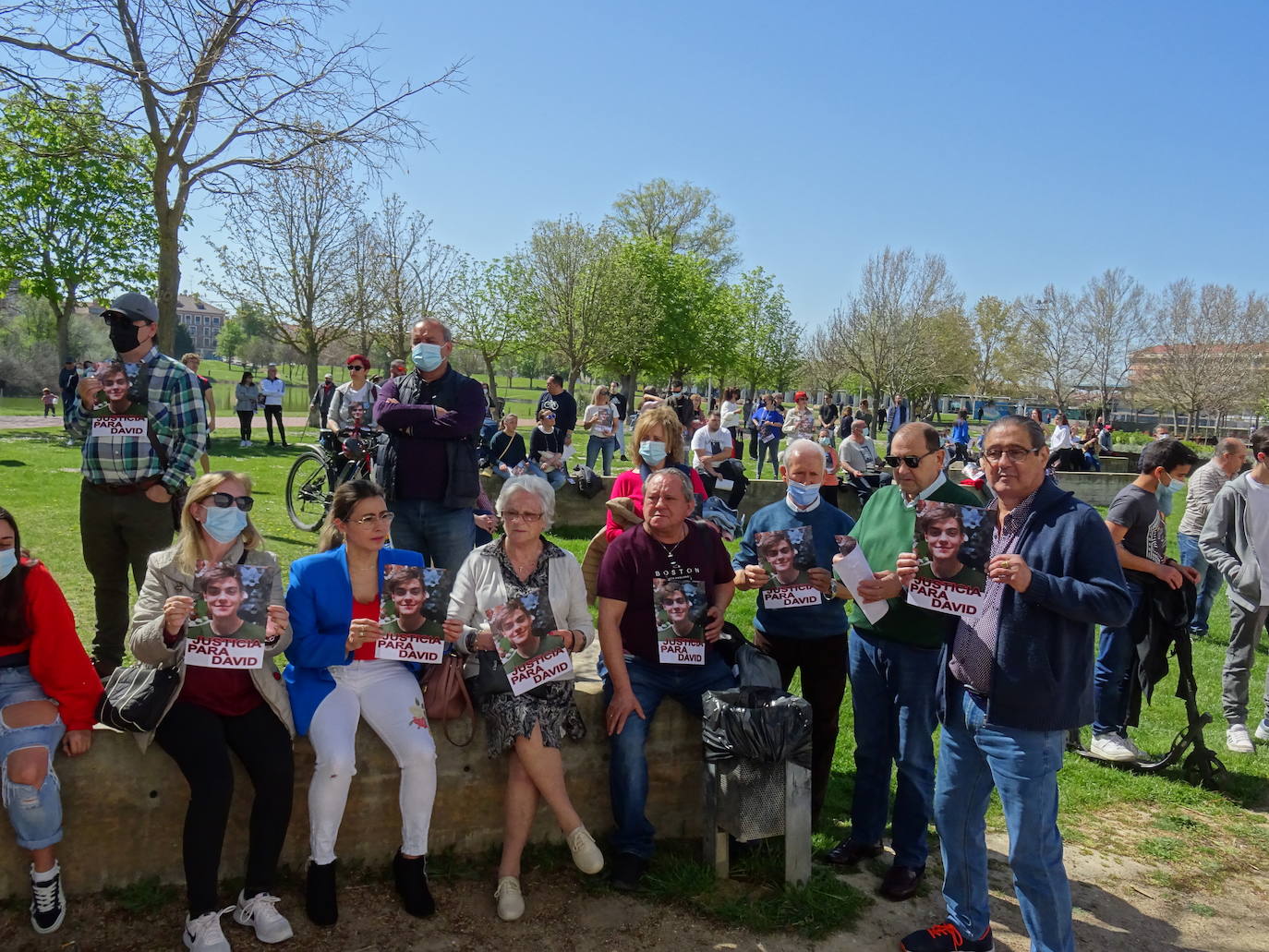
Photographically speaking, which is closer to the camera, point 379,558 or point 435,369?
point 379,558

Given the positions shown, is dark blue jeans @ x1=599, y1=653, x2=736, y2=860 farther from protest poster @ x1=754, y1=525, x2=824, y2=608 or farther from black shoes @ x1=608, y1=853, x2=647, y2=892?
protest poster @ x1=754, y1=525, x2=824, y2=608

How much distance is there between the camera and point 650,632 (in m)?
4.08

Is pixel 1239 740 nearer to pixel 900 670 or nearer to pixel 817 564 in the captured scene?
pixel 900 670

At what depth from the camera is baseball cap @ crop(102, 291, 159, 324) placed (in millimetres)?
4402

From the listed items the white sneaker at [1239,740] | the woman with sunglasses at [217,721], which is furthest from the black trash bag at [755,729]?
the white sneaker at [1239,740]

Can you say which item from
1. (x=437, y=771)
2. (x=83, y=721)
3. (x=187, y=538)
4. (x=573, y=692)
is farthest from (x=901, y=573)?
(x=83, y=721)

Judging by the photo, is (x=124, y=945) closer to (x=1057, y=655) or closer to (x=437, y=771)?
(x=437, y=771)

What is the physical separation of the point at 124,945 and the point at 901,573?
3.08 m

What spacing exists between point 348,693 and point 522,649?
2.33 ft

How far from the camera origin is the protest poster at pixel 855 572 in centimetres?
374

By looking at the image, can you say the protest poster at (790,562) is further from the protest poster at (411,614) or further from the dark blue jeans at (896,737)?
the protest poster at (411,614)

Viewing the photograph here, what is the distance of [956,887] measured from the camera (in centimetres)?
344

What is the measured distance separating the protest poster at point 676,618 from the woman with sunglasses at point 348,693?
106 cm

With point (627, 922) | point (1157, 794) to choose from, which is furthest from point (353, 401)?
point (1157, 794)
